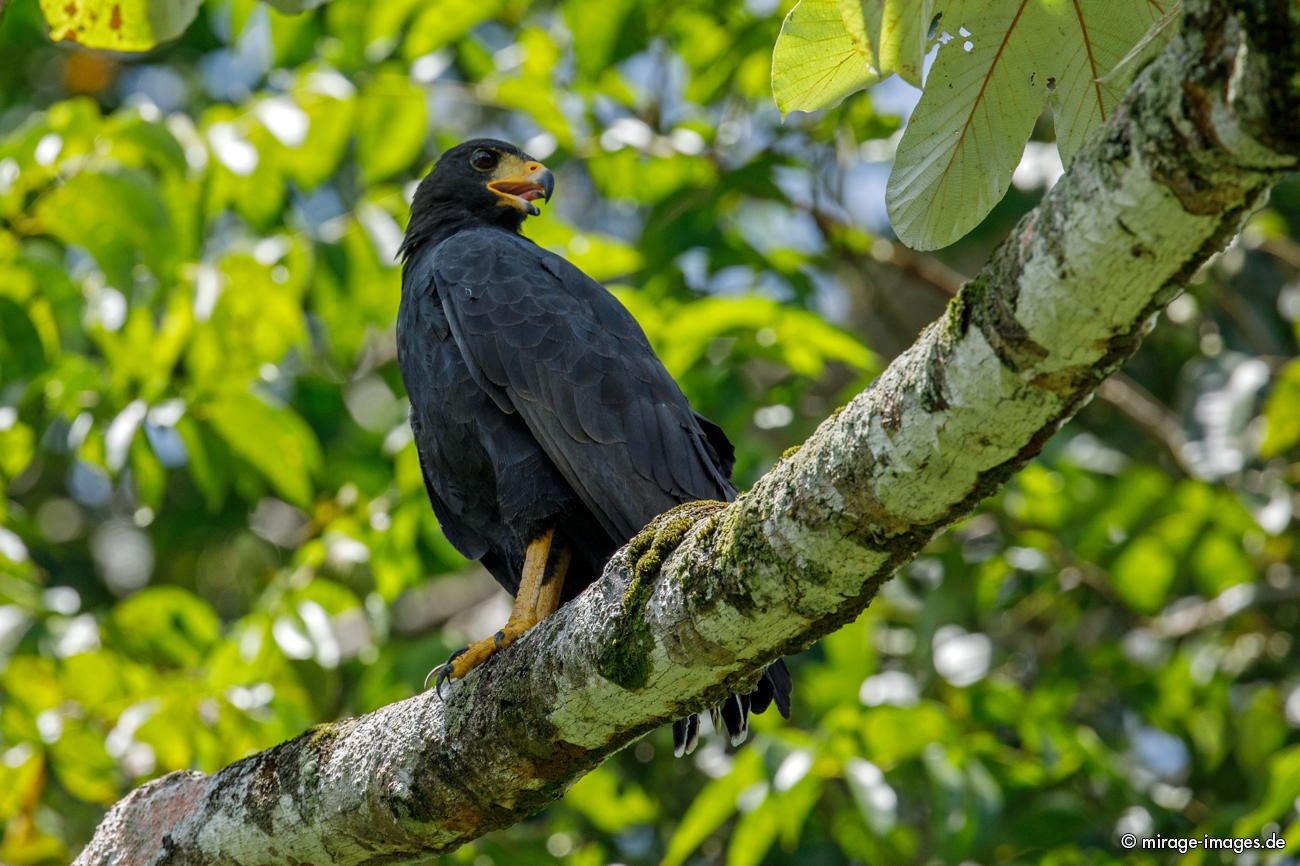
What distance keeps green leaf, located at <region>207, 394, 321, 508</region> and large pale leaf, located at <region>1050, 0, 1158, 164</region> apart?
3295 millimetres

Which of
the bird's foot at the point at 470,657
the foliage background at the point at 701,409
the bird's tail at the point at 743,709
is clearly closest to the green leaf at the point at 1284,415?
the foliage background at the point at 701,409

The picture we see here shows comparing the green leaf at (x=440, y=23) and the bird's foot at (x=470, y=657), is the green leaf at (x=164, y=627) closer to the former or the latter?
the bird's foot at (x=470, y=657)


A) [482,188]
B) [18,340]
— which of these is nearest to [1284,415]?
[482,188]

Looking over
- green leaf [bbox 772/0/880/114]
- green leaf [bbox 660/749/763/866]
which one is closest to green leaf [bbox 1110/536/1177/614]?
green leaf [bbox 660/749/763/866]

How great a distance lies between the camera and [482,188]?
504 cm

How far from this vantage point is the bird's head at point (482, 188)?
4.98 meters

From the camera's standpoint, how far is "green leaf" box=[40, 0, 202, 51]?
9.12 ft

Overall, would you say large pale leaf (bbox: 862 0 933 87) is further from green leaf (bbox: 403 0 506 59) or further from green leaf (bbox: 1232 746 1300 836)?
green leaf (bbox: 403 0 506 59)

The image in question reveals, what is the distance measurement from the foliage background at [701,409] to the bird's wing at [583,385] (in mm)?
865

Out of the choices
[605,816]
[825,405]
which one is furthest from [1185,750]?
[605,816]

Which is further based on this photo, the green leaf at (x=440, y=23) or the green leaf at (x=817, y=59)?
the green leaf at (x=440, y=23)

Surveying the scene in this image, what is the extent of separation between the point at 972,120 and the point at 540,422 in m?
1.97

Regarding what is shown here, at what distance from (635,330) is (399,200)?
1.85 m

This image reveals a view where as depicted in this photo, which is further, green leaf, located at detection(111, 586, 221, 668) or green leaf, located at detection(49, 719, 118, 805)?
green leaf, located at detection(111, 586, 221, 668)
